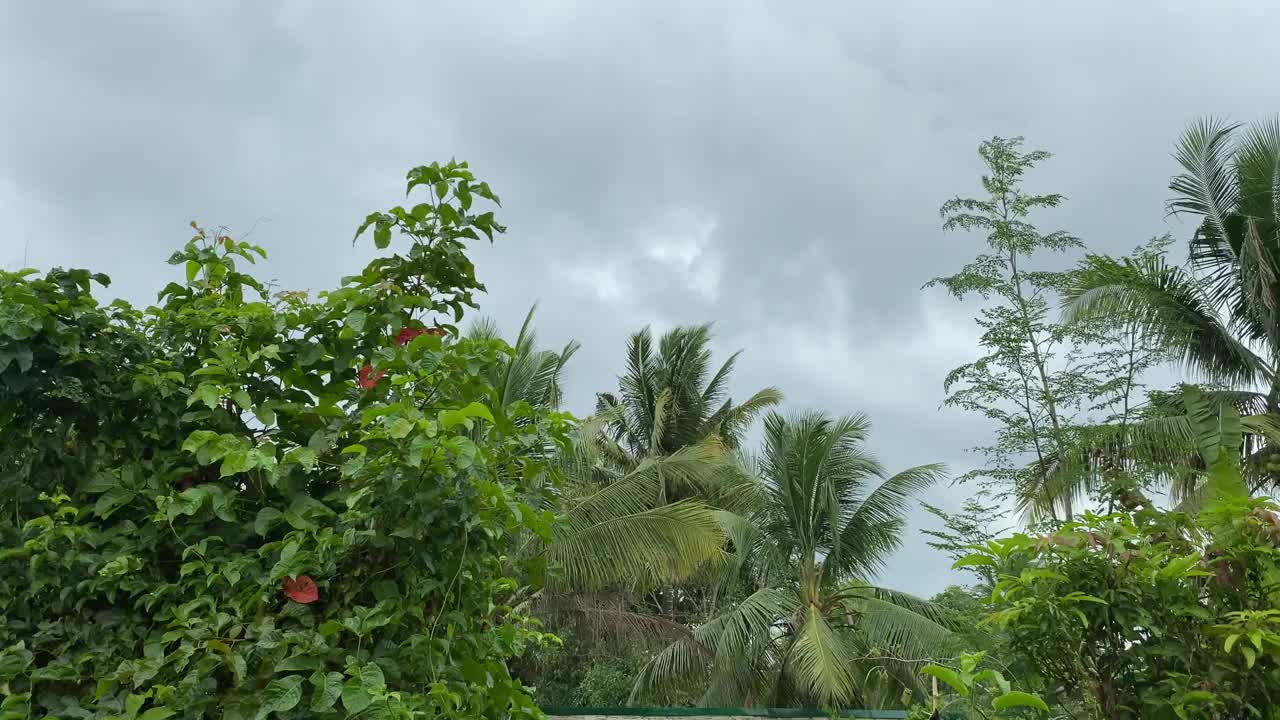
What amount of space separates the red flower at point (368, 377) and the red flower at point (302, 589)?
529mm

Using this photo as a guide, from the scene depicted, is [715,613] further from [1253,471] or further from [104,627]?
[104,627]

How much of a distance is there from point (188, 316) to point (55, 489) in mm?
514

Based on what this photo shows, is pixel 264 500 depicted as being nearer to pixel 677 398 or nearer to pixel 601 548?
pixel 601 548

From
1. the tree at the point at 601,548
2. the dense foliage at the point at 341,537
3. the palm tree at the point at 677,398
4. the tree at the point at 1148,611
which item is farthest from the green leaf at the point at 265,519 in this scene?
the palm tree at the point at 677,398

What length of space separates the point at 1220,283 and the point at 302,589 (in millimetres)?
11734

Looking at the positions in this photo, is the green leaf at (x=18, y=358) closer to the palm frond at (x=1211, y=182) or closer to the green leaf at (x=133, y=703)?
the green leaf at (x=133, y=703)

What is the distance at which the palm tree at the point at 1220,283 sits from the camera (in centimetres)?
1065

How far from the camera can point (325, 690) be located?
2105 millimetres

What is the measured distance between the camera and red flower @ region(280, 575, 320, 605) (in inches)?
88.7

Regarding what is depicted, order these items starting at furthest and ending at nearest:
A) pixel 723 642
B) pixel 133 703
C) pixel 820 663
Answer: pixel 723 642
pixel 820 663
pixel 133 703

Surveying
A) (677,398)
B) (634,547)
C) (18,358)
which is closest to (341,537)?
(18,358)

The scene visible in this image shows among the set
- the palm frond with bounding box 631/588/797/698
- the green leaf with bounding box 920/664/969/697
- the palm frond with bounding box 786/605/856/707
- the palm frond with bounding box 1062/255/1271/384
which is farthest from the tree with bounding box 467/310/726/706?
the green leaf with bounding box 920/664/969/697

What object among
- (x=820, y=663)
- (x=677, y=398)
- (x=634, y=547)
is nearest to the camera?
(x=820, y=663)

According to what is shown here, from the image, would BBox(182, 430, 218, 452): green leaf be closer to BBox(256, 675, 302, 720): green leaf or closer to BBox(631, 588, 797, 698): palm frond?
BBox(256, 675, 302, 720): green leaf
